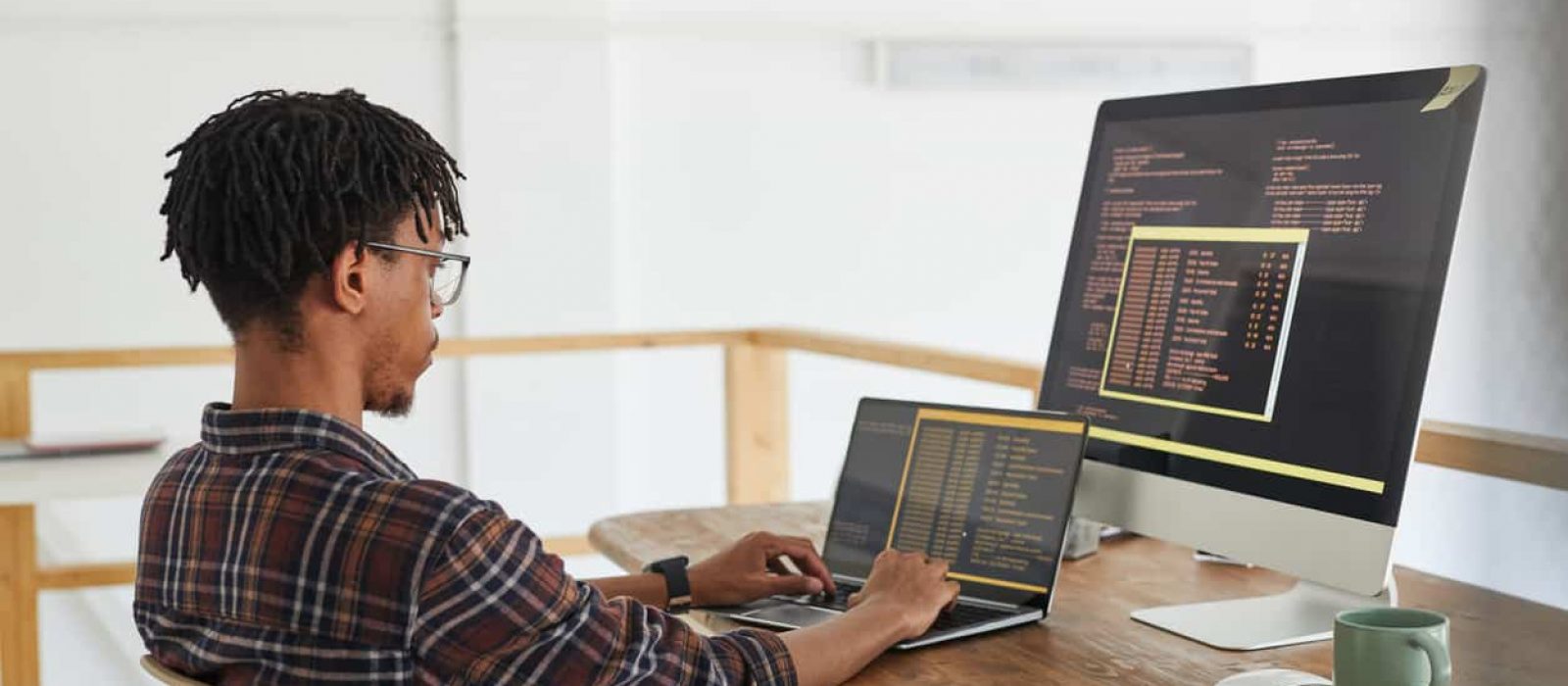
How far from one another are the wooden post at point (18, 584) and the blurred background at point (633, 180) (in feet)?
3.27

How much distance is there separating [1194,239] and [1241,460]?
19 cm

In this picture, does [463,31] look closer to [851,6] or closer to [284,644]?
[851,6]

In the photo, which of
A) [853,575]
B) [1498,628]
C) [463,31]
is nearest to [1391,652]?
[1498,628]

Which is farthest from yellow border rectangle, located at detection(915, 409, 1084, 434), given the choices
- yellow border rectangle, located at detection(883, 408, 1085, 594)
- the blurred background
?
the blurred background

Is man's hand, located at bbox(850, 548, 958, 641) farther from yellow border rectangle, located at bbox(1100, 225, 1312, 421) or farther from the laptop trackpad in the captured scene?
yellow border rectangle, located at bbox(1100, 225, 1312, 421)

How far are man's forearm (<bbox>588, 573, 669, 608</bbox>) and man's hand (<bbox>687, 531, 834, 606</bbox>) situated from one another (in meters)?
0.03

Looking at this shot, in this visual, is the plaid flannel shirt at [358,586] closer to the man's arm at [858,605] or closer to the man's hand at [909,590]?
the man's arm at [858,605]

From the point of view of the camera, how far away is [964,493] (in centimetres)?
134

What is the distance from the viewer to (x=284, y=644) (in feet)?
3.14

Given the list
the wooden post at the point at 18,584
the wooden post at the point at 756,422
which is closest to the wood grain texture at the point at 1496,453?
the wooden post at the point at 756,422

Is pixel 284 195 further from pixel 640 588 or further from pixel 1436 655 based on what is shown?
pixel 1436 655

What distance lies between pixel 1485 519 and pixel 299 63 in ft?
9.61

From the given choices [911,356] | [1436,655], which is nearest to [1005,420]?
[1436,655]

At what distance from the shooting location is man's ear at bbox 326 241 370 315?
1.03m
